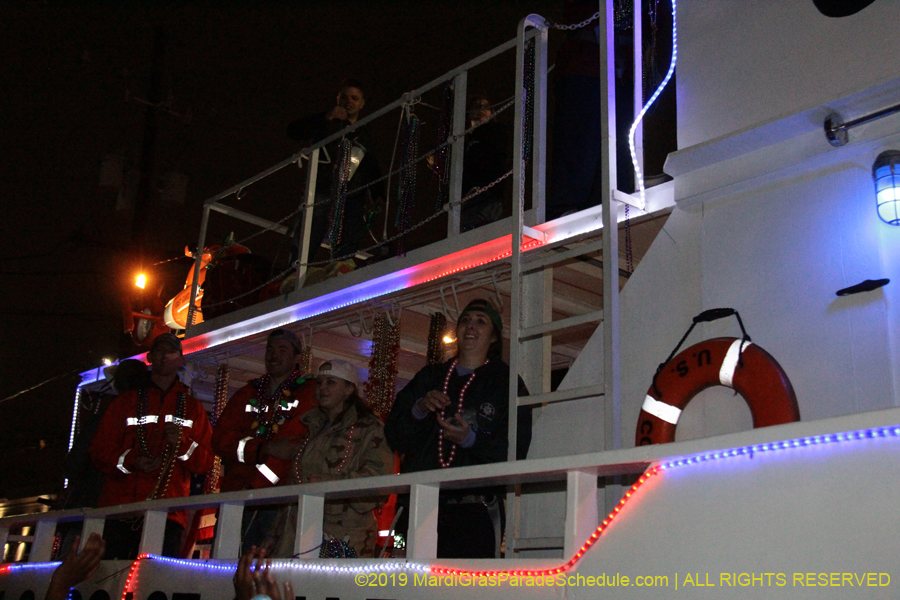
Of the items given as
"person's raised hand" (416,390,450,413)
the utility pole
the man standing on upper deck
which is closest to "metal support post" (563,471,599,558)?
"person's raised hand" (416,390,450,413)

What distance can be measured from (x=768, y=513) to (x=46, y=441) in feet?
74.0

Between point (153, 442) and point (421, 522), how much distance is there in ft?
8.88

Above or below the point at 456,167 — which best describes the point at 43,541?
below

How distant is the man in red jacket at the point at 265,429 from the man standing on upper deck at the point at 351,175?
1331 millimetres

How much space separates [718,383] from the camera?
334 centimetres

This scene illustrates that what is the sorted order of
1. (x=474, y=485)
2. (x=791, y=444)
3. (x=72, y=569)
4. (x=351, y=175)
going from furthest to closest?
(x=351, y=175)
(x=72, y=569)
(x=474, y=485)
(x=791, y=444)

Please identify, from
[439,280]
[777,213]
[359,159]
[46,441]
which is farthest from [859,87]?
[46,441]

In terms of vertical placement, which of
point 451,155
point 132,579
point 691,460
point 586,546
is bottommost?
point 132,579

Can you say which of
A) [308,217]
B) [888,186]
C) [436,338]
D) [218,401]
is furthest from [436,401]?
[218,401]

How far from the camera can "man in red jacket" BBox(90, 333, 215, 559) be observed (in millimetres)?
4902

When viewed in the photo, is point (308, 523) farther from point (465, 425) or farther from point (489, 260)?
point (489, 260)

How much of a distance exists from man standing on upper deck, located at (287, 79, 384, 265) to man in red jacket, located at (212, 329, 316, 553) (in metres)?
1.33

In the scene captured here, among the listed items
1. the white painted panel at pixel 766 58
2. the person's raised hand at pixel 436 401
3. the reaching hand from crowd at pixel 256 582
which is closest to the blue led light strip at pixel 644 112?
the white painted panel at pixel 766 58

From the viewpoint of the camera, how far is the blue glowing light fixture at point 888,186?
3100 mm
